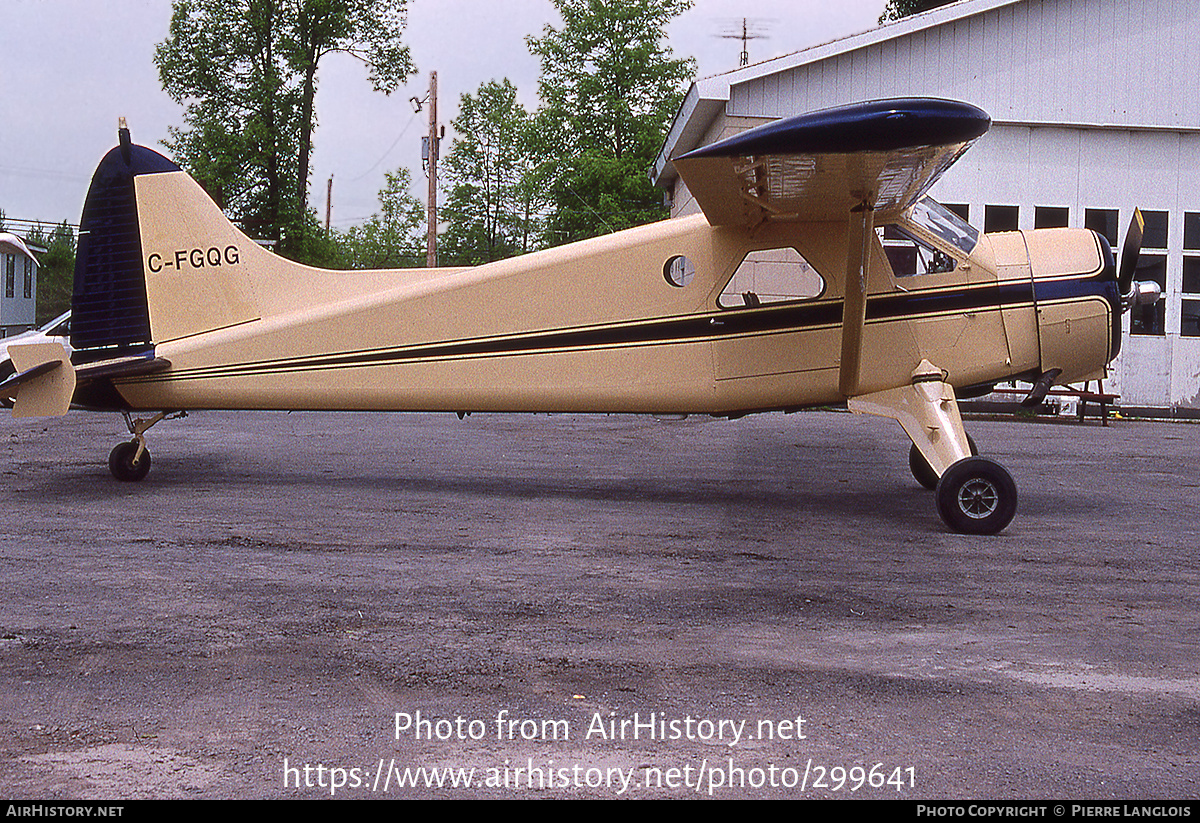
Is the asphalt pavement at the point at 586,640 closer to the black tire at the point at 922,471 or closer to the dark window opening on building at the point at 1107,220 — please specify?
the black tire at the point at 922,471

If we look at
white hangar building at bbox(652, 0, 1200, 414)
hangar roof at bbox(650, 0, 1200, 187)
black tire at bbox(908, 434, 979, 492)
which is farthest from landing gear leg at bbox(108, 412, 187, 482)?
white hangar building at bbox(652, 0, 1200, 414)

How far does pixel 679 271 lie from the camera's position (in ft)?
25.9

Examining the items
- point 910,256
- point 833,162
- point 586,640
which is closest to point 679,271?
point 910,256

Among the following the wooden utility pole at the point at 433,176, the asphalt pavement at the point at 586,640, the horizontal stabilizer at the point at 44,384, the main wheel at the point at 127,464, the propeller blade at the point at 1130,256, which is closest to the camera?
the asphalt pavement at the point at 586,640

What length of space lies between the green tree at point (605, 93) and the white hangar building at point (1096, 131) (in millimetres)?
22138

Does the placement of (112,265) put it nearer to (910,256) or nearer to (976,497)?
(910,256)

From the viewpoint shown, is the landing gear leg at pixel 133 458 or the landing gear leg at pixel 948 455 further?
the landing gear leg at pixel 133 458

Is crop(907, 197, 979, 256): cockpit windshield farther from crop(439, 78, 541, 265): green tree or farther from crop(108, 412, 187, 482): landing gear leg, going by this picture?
crop(439, 78, 541, 265): green tree

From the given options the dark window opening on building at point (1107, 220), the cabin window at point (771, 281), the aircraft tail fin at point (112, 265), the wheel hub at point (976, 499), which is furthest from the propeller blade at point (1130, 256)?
the dark window opening on building at point (1107, 220)

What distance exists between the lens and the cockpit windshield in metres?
7.59

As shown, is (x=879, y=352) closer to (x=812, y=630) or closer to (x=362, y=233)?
(x=812, y=630)

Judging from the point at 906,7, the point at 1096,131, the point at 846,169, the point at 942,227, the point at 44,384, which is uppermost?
the point at 906,7

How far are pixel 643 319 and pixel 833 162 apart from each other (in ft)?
6.81

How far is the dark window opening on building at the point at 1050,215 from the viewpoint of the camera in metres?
→ 17.2
